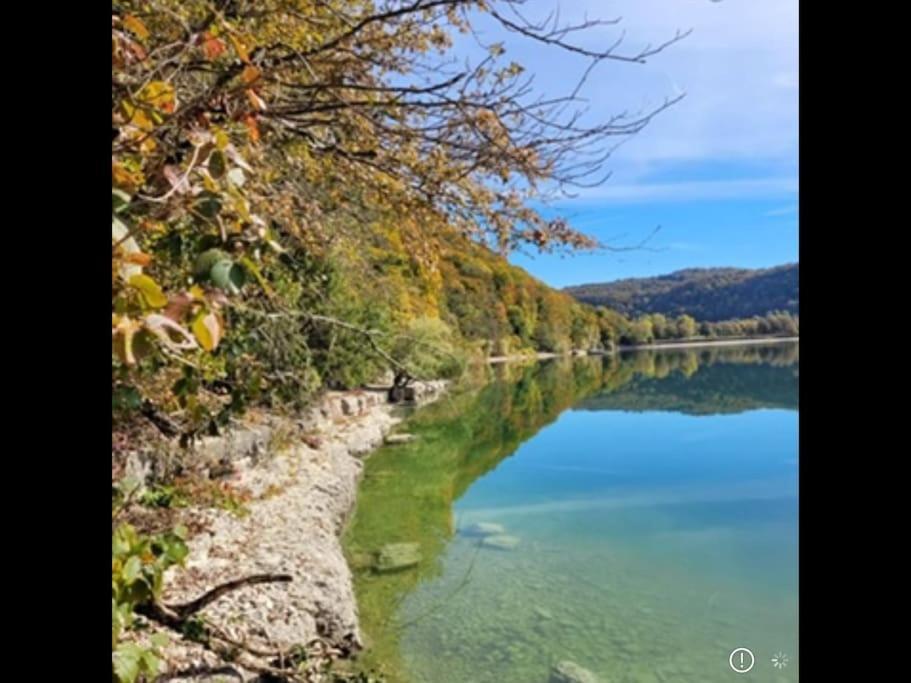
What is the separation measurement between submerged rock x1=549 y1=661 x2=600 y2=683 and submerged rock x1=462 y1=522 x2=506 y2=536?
336 cm

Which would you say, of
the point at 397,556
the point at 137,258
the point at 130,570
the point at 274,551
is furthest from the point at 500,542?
the point at 137,258

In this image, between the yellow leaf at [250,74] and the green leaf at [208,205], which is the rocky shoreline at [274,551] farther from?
the green leaf at [208,205]

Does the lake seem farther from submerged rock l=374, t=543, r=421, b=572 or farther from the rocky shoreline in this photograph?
the rocky shoreline

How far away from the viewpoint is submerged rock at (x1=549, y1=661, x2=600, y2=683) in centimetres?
445

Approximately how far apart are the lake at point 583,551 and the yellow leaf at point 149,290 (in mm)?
712

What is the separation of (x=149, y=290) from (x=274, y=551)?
5.15 m

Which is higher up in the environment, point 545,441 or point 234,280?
point 234,280

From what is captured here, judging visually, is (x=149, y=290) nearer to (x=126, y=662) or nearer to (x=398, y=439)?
(x=126, y=662)

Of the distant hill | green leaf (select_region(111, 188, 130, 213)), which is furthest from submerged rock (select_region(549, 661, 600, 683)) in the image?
the distant hill
